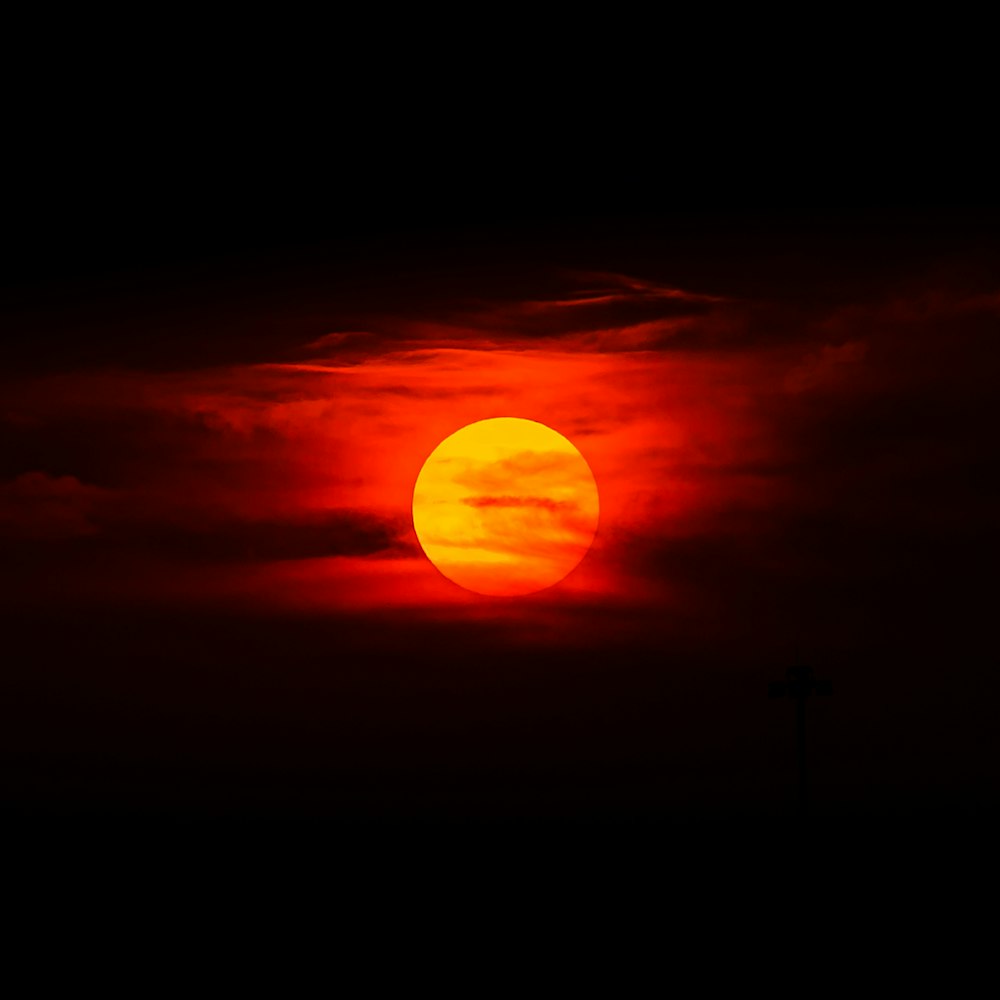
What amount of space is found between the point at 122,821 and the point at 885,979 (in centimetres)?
2087

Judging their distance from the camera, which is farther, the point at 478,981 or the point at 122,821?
the point at 122,821

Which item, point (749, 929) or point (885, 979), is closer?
point (885, 979)

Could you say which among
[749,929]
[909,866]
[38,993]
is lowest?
[38,993]

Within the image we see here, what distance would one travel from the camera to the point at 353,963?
53.1ft

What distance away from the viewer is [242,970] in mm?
15750

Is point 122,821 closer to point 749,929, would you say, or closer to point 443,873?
point 443,873

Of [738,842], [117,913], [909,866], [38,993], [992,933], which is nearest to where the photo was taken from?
[38,993]

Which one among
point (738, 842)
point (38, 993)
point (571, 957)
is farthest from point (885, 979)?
point (738, 842)

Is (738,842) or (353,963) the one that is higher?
(738,842)

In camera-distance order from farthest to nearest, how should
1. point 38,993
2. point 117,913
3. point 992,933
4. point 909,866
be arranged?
1. point 909,866
2. point 117,913
3. point 992,933
4. point 38,993

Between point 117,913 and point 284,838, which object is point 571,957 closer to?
point 117,913

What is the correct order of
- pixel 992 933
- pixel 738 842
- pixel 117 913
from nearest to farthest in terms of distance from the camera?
pixel 992 933, pixel 117 913, pixel 738 842

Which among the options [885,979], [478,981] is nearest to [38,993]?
[478,981]

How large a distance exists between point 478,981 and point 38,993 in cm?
383
